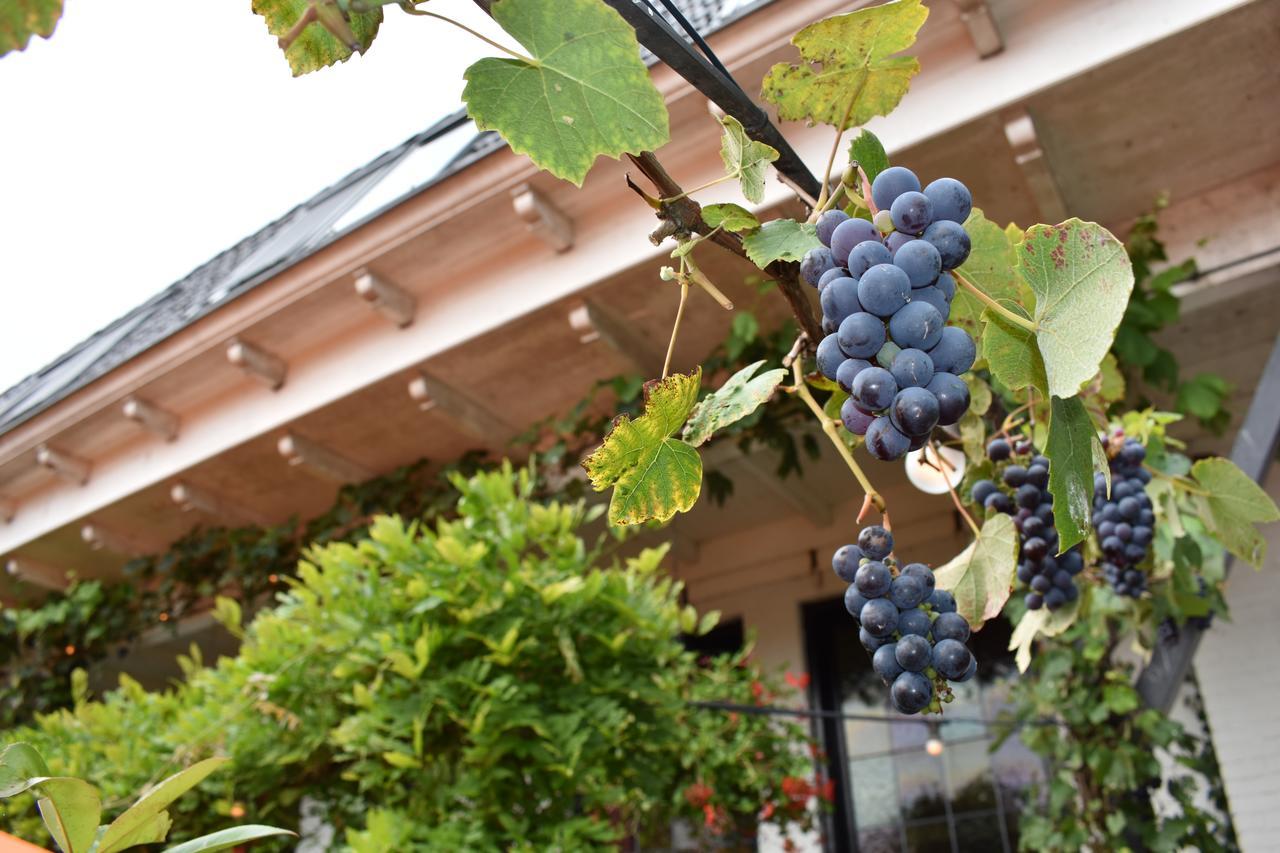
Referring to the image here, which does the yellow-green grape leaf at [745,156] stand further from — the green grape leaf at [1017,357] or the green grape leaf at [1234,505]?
the green grape leaf at [1234,505]

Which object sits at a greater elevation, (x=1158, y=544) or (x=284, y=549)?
(x=284, y=549)

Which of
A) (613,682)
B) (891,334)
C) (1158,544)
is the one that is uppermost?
(1158,544)

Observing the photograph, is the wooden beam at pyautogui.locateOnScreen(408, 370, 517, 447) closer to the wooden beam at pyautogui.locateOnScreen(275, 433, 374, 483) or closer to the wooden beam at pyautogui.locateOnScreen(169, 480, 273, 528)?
the wooden beam at pyautogui.locateOnScreen(275, 433, 374, 483)

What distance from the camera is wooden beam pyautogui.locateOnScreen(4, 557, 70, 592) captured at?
213 inches

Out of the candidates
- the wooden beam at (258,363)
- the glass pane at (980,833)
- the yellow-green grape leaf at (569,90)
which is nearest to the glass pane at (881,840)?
the glass pane at (980,833)

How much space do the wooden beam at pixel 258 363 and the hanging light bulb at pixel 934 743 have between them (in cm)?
330

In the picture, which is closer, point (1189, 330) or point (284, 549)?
point (1189, 330)

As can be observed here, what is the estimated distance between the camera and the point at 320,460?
450 centimetres

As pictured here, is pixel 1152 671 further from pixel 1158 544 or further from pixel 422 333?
pixel 422 333

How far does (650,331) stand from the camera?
12.9ft

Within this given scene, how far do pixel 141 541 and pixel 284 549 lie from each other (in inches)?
40.0

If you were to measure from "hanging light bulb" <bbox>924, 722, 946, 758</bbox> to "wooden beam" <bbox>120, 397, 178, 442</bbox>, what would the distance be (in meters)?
3.78

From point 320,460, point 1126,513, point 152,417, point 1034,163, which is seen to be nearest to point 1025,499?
point 1126,513

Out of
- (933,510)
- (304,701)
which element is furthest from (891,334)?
(933,510)
